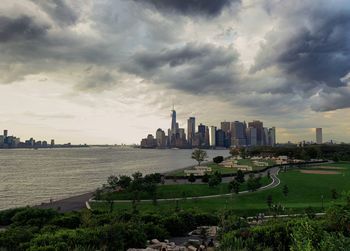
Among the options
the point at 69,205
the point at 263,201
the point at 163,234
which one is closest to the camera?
the point at 163,234

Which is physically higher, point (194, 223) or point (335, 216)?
point (335, 216)

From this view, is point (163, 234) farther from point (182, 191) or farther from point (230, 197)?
point (182, 191)

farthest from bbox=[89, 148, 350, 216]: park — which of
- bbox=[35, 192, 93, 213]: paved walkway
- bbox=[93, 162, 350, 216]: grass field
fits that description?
bbox=[35, 192, 93, 213]: paved walkway

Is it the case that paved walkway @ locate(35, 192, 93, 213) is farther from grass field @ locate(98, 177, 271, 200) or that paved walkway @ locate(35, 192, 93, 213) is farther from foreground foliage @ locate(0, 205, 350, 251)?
foreground foliage @ locate(0, 205, 350, 251)

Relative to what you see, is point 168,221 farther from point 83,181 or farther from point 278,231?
point 83,181

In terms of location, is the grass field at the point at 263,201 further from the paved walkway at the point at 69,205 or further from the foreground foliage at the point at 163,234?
the foreground foliage at the point at 163,234

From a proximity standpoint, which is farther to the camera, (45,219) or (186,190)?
(186,190)

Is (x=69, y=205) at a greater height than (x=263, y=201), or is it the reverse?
(x=263, y=201)

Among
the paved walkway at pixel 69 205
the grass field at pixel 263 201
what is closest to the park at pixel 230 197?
the grass field at pixel 263 201

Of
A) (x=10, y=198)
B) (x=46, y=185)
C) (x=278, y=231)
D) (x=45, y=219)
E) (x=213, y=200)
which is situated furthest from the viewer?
(x=46, y=185)

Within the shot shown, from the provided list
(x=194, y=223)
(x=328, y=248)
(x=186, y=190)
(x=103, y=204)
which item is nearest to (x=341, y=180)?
(x=186, y=190)

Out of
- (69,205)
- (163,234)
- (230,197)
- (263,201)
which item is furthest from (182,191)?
(163,234)
